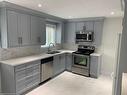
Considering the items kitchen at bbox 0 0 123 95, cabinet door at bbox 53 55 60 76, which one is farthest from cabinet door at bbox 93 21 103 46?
cabinet door at bbox 53 55 60 76

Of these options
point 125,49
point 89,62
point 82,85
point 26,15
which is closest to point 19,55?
point 26,15

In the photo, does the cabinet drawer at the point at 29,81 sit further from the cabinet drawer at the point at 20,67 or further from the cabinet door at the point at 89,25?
the cabinet door at the point at 89,25

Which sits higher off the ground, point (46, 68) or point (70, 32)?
point (70, 32)

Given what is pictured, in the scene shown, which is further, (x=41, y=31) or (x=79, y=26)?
(x=79, y=26)

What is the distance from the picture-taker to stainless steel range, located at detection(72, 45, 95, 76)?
14.2 feet

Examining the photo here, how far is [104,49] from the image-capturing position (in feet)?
15.1

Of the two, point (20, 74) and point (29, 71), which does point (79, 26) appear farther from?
point (20, 74)

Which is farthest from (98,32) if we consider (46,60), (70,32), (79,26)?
(46,60)

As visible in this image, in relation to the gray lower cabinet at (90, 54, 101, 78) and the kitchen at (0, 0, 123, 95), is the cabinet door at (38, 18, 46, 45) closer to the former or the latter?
the kitchen at (0, 0, 123, 95)

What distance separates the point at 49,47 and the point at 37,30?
129cm

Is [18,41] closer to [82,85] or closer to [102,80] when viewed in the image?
[82,85]

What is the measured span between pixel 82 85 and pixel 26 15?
2922mm

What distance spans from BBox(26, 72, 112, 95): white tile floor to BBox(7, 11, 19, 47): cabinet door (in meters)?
1.51

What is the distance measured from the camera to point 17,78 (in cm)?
261
